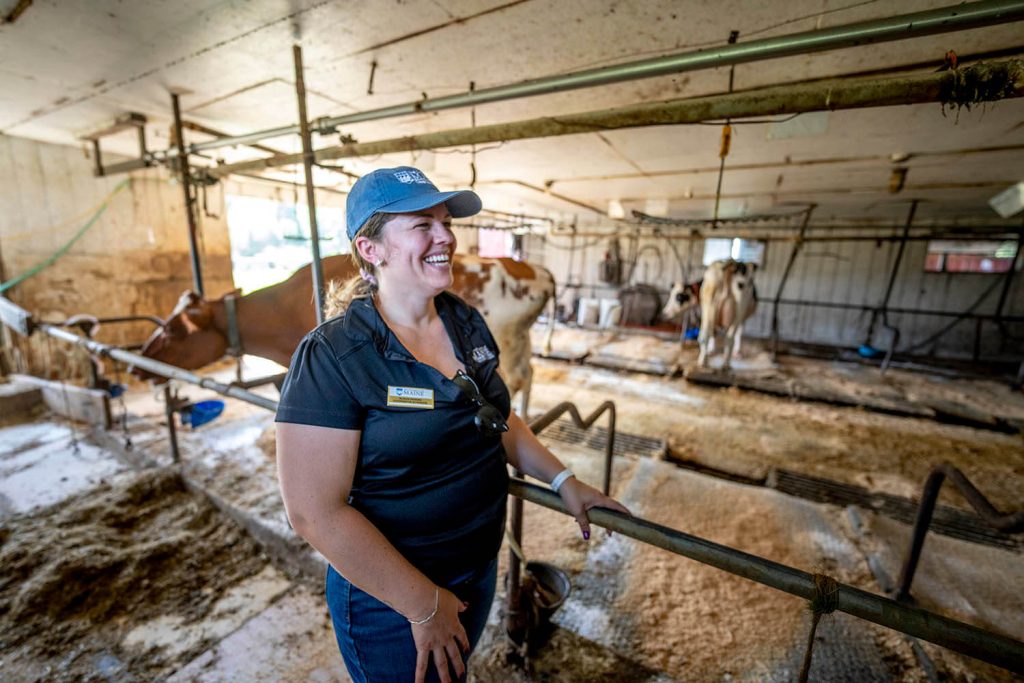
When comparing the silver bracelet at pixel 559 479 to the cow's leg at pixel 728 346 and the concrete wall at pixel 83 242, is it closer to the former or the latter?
the concrete wall at pixel 83 242

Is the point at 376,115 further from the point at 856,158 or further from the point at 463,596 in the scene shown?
the point at 856,158

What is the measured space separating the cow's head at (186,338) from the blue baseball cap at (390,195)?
9.55ft

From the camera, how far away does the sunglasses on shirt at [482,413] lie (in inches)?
43.9

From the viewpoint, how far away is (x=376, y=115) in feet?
9.19

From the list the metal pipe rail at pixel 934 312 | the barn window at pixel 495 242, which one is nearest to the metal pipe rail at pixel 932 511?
the metal pipe rail at pixel 934 312

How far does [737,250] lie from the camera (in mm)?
11906

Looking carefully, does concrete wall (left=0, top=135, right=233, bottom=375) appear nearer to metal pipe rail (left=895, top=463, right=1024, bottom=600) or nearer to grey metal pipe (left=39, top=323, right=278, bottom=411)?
grey metal pipe (left=39, top=323, right=278, bottom=411)

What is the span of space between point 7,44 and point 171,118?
5.34 ft

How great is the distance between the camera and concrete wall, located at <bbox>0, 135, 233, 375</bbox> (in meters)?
5.37

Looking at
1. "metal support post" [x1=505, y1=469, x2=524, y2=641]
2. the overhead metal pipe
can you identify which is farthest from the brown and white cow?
"metal support post" [x1=505, y1=469, x2=524, y2=641]

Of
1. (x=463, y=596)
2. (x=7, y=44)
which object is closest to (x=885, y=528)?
(x=463, y=596)

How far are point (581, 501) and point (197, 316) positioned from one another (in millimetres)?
3525

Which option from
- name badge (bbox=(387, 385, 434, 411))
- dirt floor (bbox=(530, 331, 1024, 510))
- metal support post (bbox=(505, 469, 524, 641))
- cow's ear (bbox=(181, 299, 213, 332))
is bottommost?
dirt floor (bbox=(530, 331, 1024, 510))

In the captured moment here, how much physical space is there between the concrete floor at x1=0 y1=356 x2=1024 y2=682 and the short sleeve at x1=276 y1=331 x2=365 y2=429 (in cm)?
154
